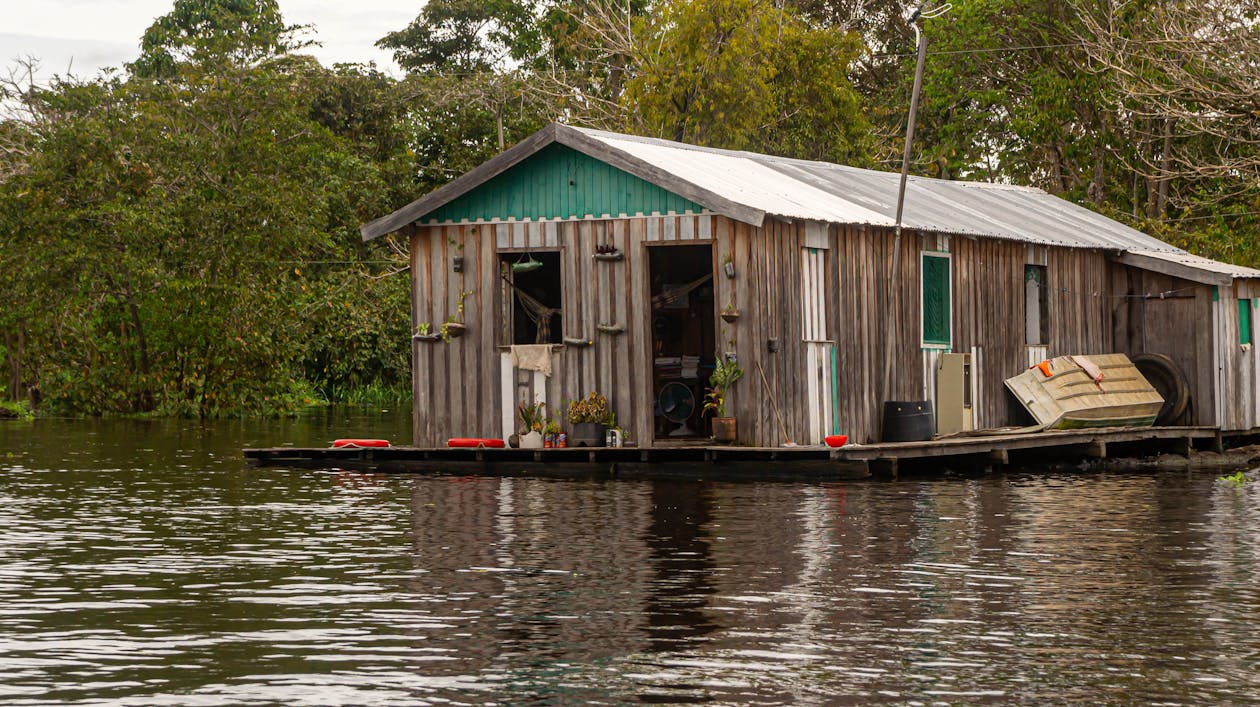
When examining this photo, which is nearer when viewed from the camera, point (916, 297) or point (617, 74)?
point (916, 297)

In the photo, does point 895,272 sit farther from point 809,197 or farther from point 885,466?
point 885,466

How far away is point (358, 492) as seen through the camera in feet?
70.8

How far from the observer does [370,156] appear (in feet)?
179

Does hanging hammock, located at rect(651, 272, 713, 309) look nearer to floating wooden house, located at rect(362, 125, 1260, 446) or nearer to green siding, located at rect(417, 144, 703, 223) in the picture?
floating wooden house, located at rect(362, 125, 1260, 446)

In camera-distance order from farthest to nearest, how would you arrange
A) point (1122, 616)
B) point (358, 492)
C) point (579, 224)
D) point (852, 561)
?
point (579, 224), point (358, 492), point (852, 561), point (1122, 616)

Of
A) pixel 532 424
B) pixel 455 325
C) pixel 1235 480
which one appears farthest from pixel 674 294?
pixel 1235 480

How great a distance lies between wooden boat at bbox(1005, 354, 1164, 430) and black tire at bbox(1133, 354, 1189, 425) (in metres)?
0.55

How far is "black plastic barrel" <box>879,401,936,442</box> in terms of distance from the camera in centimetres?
2367

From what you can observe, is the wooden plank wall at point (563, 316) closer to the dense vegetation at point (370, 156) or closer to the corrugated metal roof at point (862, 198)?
the corrugated metal roof at point (862, 198)

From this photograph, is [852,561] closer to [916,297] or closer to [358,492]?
[358,492]

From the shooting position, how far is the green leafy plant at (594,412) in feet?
77.8

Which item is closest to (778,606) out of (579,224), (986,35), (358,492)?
(358,492)

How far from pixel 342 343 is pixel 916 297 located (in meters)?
26.7

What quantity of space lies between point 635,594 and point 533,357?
11937 millimetres
